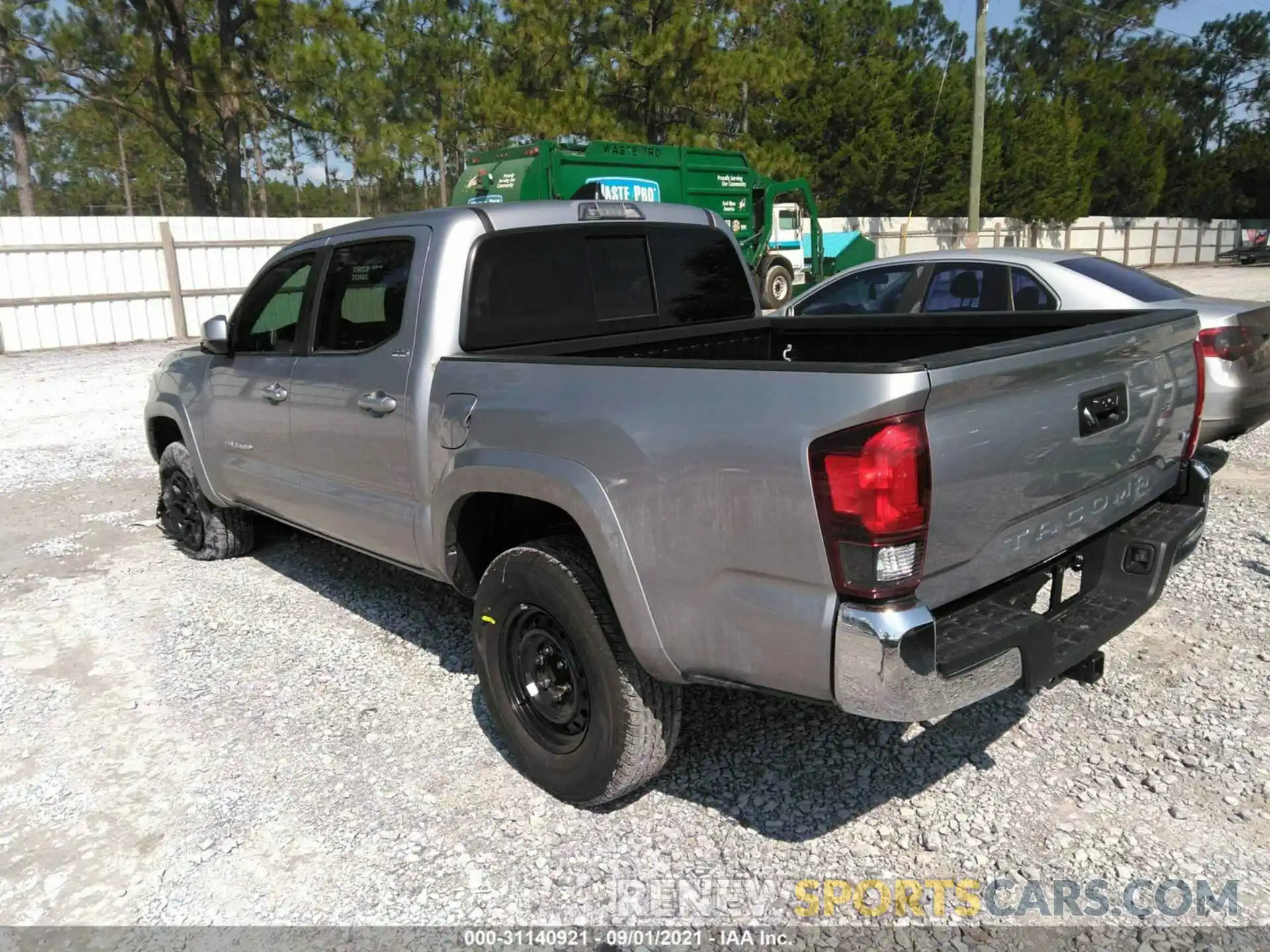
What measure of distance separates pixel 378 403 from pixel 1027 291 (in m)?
4.89

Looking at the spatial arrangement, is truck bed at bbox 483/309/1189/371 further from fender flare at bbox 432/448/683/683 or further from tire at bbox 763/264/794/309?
tire at bbox 763/264/794/309

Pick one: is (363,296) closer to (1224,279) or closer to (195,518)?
(195,518)

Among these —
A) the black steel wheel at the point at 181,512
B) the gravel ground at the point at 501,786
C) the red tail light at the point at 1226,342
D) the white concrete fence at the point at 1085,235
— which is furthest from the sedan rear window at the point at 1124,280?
the white concrete fence at the point at 1085,235

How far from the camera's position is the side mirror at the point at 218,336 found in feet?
15.9

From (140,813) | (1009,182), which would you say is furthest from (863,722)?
(1009,182)

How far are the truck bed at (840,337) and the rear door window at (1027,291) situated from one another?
286cm

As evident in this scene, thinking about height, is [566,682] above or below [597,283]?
below

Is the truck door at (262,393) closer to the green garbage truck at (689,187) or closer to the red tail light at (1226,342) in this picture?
the red tail light at (1226,342)

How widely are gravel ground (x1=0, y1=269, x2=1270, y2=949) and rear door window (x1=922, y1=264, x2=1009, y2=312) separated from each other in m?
2.50

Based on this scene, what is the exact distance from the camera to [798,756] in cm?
348

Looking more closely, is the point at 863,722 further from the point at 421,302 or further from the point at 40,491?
the point at 40,491

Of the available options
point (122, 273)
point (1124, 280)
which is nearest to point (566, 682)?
point (1124, 280)

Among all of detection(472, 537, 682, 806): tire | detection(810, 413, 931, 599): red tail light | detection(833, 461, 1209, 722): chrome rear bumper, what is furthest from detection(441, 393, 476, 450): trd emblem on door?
detection(833, 461, 1209, 722): chrome rear bumper

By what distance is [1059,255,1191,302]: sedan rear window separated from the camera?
21.6 ft
